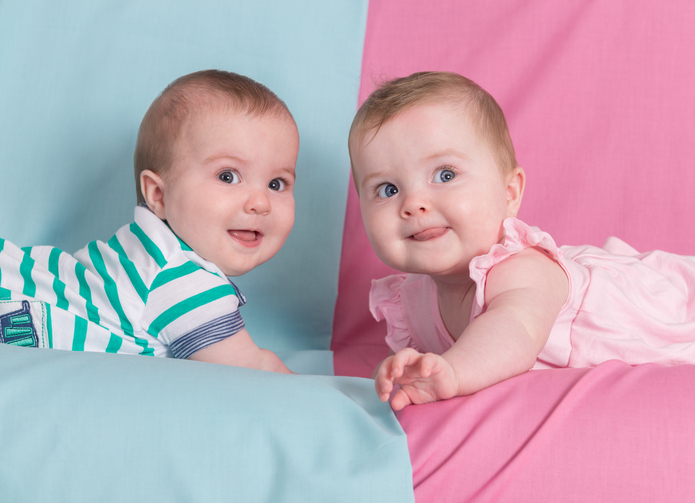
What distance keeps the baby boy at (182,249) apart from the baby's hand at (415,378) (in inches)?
15.3

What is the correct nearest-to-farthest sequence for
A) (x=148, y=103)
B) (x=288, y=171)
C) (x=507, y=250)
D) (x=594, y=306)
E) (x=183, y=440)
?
(x=183, y=440), (x=507, y=250), (x=594, y=306), (x=288, y=171), (x=148, y=103)

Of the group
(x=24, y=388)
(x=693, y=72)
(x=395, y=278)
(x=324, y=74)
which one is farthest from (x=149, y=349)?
(x=693, y=72)

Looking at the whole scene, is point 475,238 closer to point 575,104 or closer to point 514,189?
point 514,189

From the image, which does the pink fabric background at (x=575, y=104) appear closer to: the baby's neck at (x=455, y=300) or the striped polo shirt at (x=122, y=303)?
the baby's neck at (x=455, y=300)

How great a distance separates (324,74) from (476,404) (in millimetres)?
1165

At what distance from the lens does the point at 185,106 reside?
109cm

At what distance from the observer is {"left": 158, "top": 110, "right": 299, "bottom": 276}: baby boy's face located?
3.47ft

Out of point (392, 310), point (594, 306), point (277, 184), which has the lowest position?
point (392, 310)

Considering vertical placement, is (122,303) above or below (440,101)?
below

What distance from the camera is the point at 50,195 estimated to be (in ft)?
4.82

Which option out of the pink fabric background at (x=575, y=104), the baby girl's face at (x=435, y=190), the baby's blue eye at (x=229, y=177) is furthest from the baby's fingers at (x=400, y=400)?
the pink fabric background at (x=575, y=104)

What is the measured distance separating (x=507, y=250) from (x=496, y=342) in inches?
8.3

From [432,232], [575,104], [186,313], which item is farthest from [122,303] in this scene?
[575,104]

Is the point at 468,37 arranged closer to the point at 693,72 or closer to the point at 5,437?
the point at 693,72
